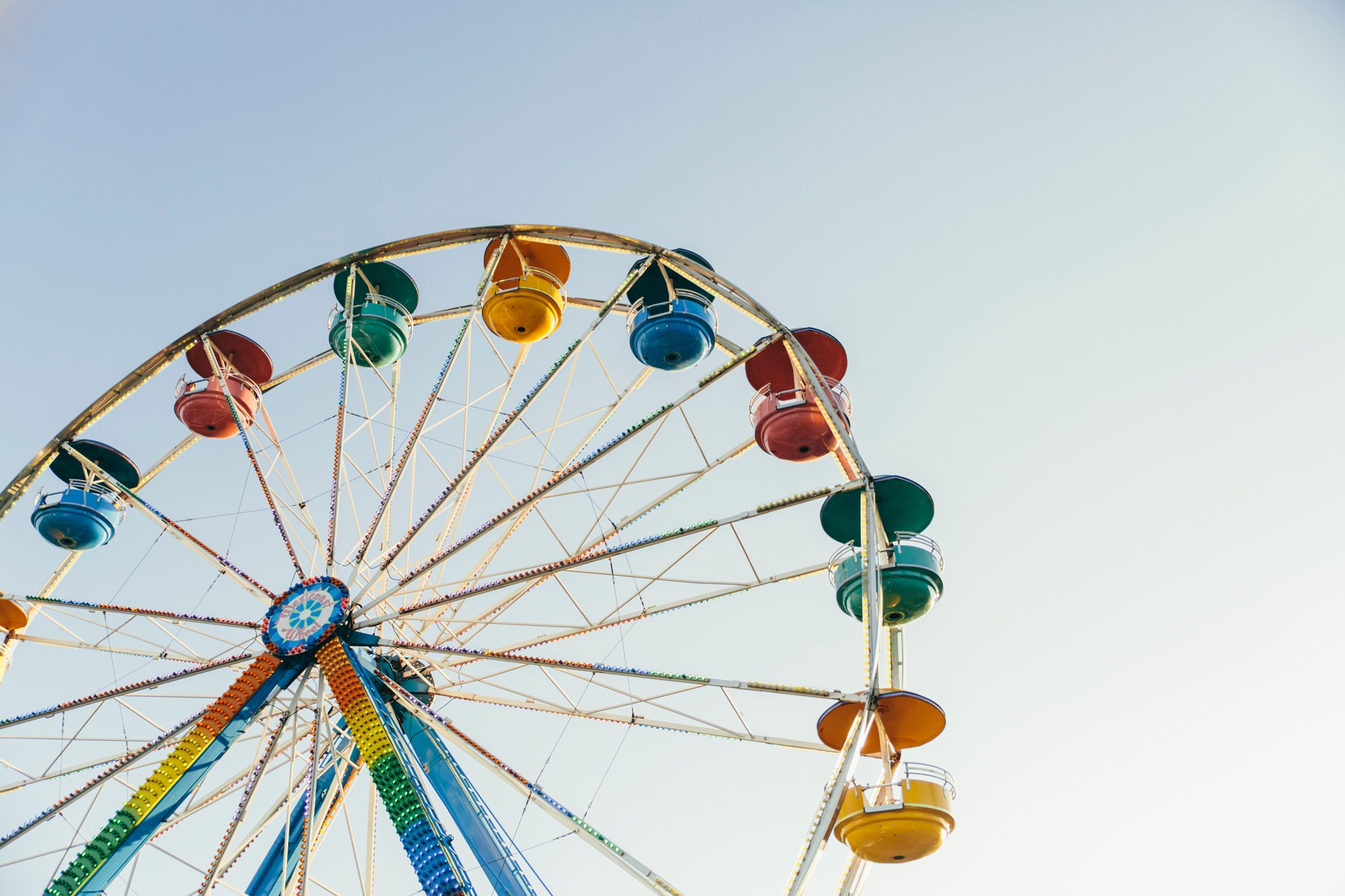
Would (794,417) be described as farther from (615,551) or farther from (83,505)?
(83,505)

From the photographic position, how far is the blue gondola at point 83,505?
41.4ft

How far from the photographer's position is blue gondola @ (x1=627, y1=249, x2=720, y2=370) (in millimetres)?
12000

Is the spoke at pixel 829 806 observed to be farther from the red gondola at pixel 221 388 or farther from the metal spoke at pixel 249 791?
the red gondola at pixel 221 388

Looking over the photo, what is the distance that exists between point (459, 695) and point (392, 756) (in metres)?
1.64

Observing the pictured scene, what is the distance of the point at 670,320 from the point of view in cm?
1199

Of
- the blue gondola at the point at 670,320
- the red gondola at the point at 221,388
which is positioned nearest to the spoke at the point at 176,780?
the red gondola at the point at 221,388

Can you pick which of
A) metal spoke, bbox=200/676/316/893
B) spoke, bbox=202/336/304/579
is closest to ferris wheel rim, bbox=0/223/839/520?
spoke, bbox=202/336/304/579

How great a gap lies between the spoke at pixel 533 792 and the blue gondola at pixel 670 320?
4.43m

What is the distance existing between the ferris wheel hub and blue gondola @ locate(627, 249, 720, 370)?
4.10 meters

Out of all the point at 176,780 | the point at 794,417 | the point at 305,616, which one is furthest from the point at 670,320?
the point at 176,780

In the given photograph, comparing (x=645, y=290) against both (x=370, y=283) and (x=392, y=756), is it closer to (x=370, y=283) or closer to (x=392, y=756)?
(x=370, y=283)

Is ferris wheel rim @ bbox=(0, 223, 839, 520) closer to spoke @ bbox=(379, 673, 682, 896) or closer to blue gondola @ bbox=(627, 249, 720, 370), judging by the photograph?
blue gondola @ bbox=(627, 249, 720, 370)

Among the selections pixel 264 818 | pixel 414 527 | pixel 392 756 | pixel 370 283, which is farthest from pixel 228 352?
pixel 392 756

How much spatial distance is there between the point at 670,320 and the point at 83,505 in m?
7.01
